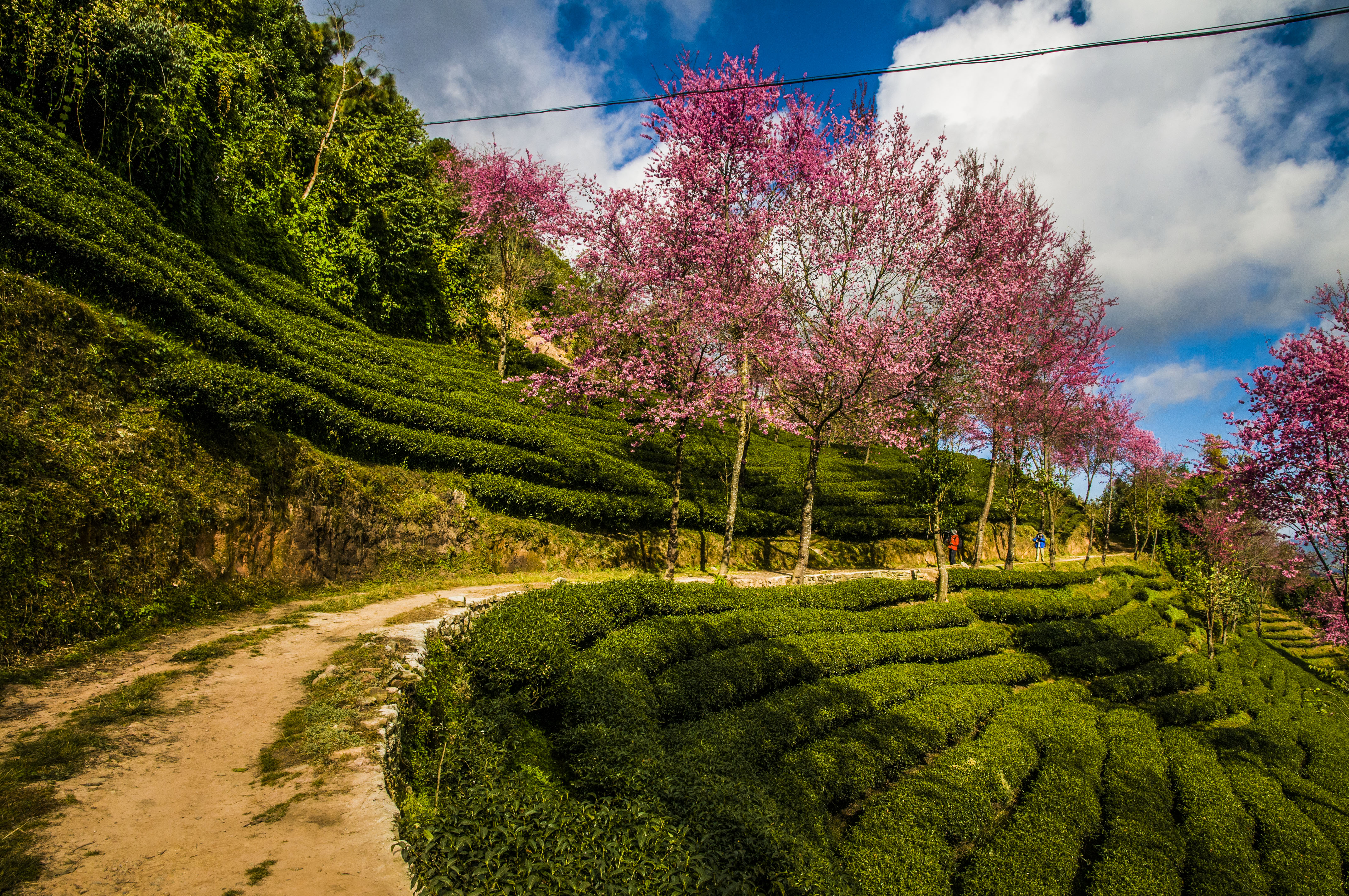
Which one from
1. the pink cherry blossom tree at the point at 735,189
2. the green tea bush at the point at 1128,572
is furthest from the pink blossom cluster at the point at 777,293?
the green tea bush at the point at 1128,572

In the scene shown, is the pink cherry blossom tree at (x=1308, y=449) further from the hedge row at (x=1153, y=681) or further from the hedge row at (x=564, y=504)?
the hedge row at (x=564, y=504)

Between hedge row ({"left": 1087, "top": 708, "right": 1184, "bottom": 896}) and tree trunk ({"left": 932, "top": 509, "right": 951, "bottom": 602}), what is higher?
tree trunk ({"left": 932, "top": 509, "right": 951, "bottom": 602})

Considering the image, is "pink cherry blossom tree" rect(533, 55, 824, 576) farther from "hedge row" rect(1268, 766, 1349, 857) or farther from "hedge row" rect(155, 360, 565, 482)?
"hedge row" rect(1268, 766, 1349, 857)

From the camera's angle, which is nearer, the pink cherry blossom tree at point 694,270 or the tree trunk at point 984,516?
the pink cherry blossom tree at point 694,270

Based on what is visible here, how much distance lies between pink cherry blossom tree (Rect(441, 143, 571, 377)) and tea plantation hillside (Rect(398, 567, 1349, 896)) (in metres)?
16.5

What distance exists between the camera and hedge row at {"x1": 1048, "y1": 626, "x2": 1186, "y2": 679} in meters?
13.1

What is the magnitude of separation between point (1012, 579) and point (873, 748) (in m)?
14.2

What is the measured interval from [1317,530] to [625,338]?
46.9 ft

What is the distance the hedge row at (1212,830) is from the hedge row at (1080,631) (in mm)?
4036

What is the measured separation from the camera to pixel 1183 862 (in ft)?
22.0

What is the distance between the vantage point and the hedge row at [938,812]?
5352 millimetres

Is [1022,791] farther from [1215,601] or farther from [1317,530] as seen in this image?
[1215,601]

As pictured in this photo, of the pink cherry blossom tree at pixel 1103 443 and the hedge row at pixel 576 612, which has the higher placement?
the pink cherry blossom tree at pixel 1103 443

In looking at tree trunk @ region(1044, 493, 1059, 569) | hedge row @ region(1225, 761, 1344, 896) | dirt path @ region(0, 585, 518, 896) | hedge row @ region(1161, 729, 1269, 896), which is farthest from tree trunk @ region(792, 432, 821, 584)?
tree trunk @ region(1044, 493, 1059, 569)
